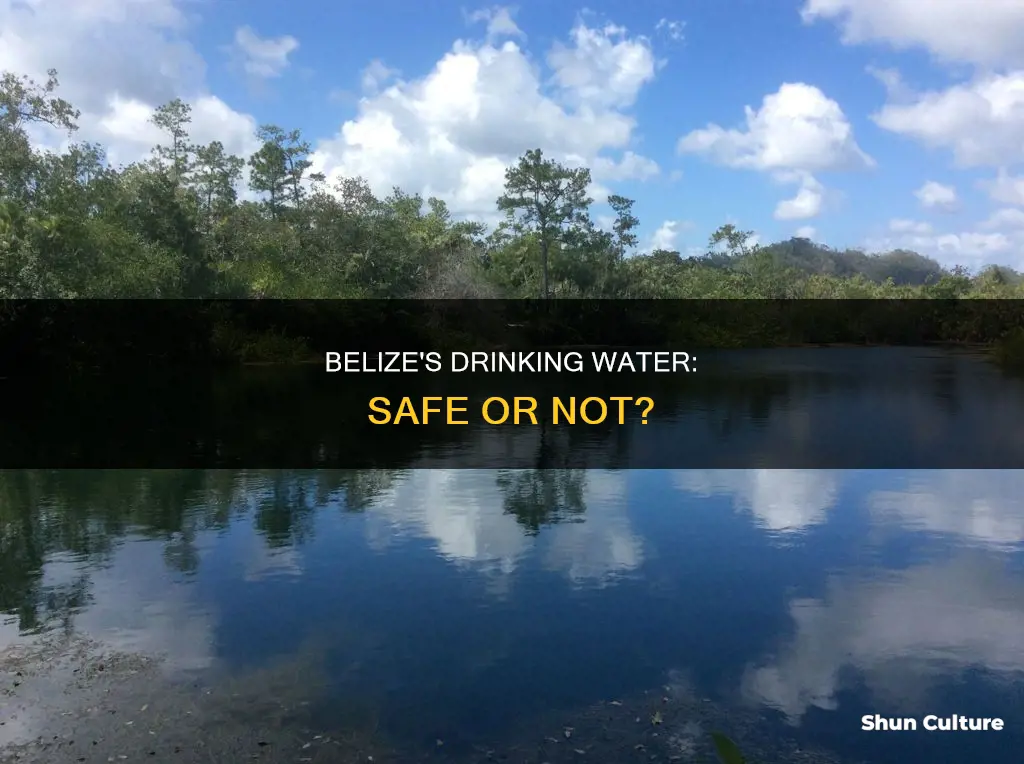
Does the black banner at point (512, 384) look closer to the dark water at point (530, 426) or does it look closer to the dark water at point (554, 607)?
the dark water at point (530, 426)

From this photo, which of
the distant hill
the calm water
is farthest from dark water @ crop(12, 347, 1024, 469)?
the distant hill

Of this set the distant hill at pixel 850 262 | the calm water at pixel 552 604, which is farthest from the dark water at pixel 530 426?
the distant hill at pixel 850 262

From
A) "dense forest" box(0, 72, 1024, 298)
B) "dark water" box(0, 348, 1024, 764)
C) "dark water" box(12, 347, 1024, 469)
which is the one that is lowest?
"dark water" box(0, 348, 1024, 764)

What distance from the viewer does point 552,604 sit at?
18.1 ft

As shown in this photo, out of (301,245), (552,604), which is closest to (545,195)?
(301,245)

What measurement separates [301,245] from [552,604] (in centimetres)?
2606

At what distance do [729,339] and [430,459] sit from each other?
85.9 feet

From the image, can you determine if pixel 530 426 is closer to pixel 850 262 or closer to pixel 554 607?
pixel 554 607

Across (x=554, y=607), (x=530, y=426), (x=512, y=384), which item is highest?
(x=512, y=384)

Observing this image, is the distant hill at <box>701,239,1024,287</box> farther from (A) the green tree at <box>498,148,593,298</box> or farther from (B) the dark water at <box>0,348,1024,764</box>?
(B) the dark water at <box>0,348,1024,764</box>

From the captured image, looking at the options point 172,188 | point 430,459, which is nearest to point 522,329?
point 172,188

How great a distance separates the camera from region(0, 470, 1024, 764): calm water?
403cm

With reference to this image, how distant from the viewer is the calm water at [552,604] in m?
4.03

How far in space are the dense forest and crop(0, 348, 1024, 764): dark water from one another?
12969 millimetres
